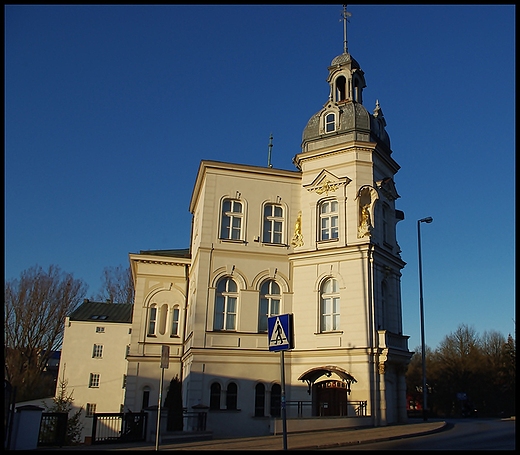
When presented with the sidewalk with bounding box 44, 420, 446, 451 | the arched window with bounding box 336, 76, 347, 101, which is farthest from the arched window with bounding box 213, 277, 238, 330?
the arched window with bounding box 336, 76, 347, 101

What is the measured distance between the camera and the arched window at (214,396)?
84.1ft

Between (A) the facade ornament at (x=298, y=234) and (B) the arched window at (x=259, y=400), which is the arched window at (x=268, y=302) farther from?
(B) the arched window at (x=259, y=400)

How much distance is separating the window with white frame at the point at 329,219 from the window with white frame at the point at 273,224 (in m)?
2.26

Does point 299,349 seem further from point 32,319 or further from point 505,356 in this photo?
point 32,319

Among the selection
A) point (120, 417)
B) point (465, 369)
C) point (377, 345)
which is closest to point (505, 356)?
point (465, 369)

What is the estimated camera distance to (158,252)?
34.8 meters

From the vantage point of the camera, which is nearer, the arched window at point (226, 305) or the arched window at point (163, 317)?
the arched window at point (226, 305)

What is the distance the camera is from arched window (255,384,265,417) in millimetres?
25891

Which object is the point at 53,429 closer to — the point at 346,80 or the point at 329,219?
the point at 329,219

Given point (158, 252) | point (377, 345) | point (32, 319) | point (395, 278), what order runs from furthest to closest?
point (32, 319) → point (158, 252) → point (395, 278) → point (377, 345)

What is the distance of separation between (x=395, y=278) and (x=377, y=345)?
16.3 ft

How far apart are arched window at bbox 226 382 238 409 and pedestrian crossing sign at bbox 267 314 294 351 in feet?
48.8

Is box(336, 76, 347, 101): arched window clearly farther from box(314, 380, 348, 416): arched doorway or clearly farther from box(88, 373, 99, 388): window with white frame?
box(88, 373, 99, 388): window with white frame

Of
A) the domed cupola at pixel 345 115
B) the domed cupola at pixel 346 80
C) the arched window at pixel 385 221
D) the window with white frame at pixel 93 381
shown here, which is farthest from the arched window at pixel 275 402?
the window with white frame at pixel 93 381
